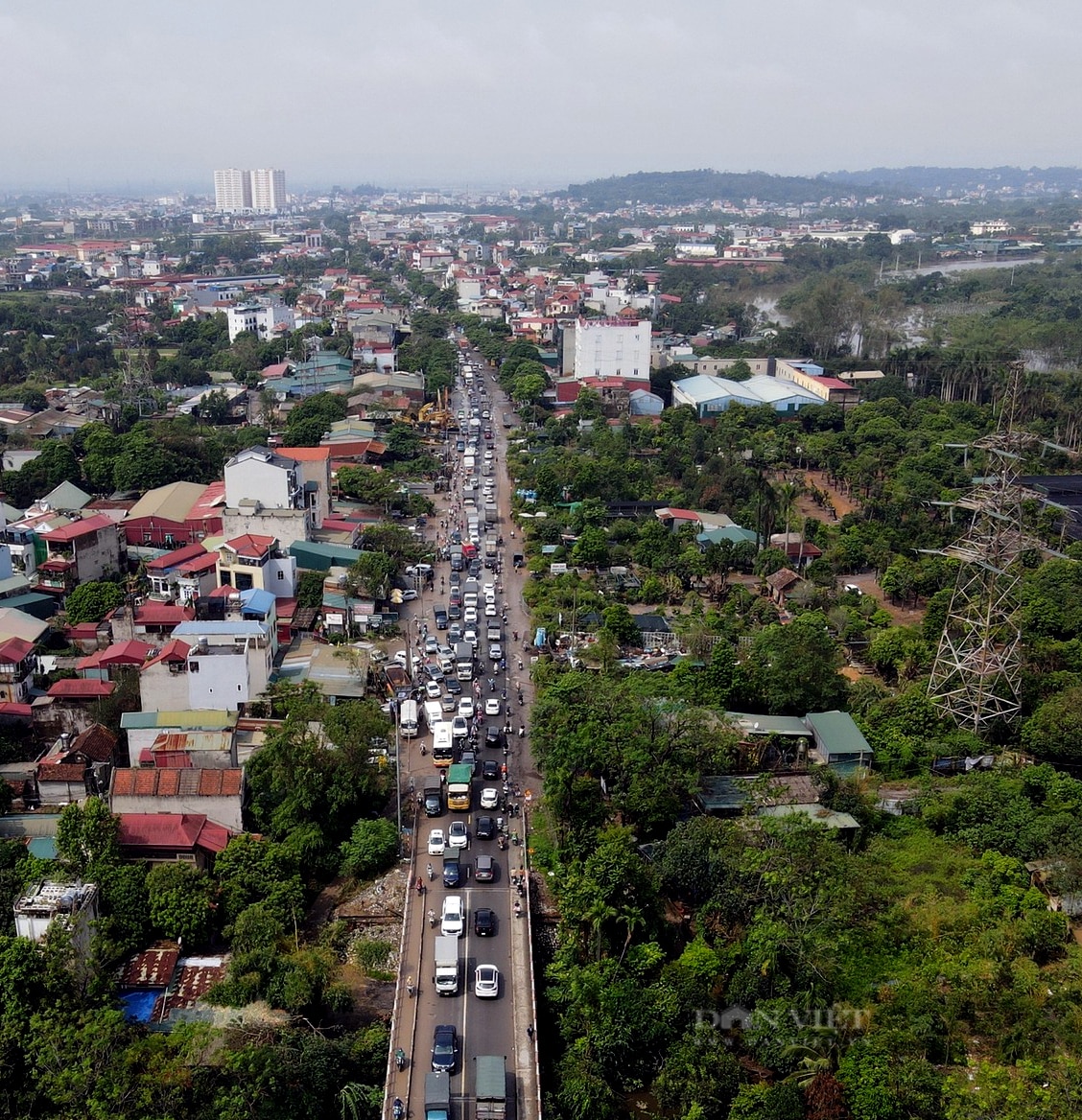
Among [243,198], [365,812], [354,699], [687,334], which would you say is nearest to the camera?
[365,812]

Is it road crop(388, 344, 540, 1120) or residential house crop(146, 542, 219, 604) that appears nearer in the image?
road crop(388, 344, 540, 1120)

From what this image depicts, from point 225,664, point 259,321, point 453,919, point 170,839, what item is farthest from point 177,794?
point 259,321

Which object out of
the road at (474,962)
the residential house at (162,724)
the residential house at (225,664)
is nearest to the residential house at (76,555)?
the residential house at (225,664)

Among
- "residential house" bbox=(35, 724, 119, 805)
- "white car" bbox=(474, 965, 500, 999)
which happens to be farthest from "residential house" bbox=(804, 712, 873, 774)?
"residential house" bbox=(35, 724, 119, 805)

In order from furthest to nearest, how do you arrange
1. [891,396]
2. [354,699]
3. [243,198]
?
1. [243,198]
2. [891,396]
3. [354,699]

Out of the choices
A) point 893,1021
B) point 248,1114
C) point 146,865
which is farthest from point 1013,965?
point 146,865

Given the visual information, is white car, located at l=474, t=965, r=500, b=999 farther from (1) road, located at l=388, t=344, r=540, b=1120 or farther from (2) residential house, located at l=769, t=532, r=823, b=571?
(2) residential house, located at l=769, t=532, r=823, b=571

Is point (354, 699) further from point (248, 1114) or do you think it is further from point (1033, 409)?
point (1033, 409)
